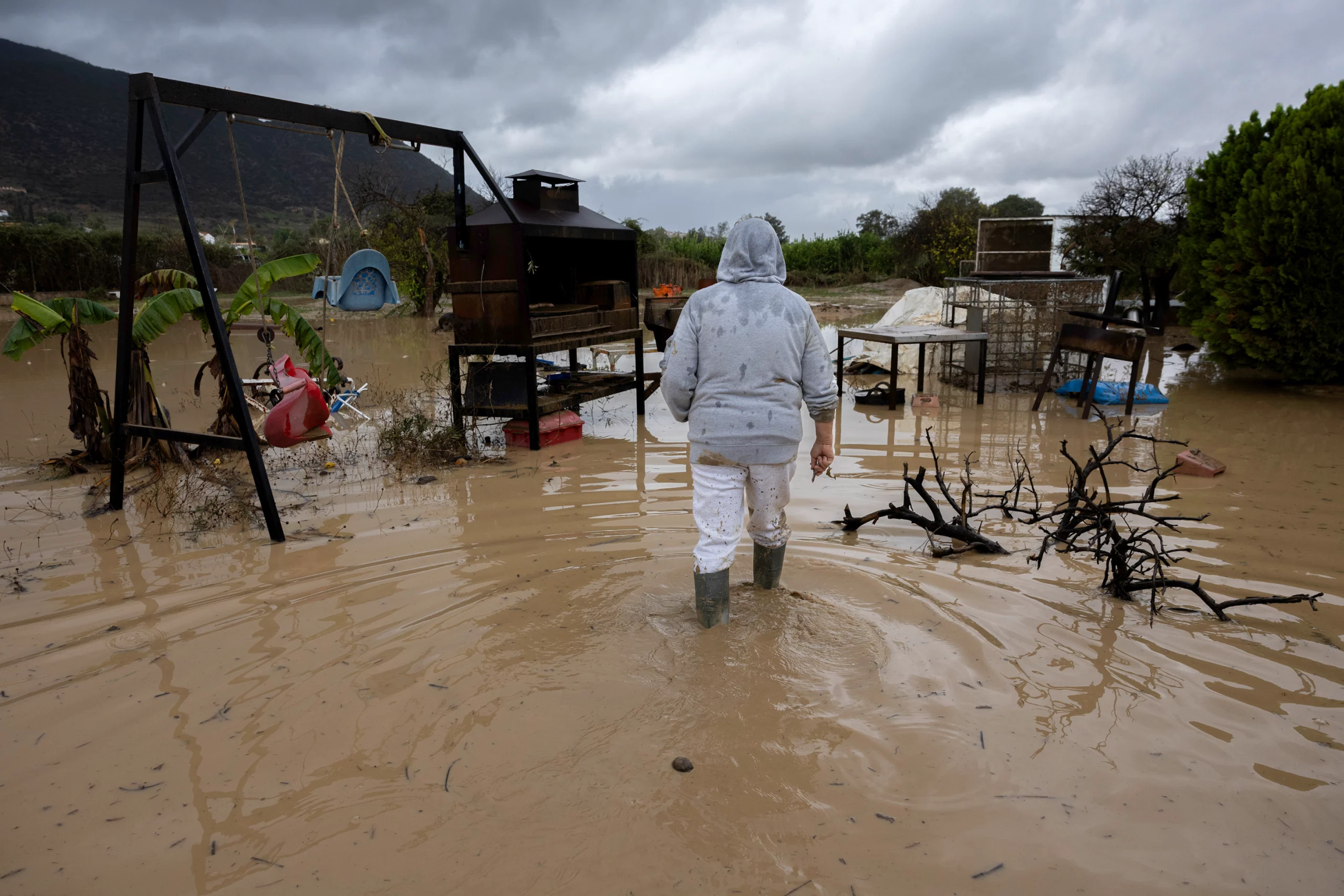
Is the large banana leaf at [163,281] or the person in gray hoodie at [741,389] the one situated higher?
the large banana leaf at [163,281]

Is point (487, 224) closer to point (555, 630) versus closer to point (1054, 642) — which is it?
point (555, 630)

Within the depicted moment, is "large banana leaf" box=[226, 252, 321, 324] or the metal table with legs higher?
"large banana leaf" box=[226, 252, 321, 324]

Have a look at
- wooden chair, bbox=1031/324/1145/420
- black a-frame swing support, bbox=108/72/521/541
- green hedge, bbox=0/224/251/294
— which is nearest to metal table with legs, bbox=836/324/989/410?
wooden chair, bbox=1031/324/1145/420

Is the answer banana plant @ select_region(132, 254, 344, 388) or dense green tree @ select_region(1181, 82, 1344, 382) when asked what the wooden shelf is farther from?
dense green tree @ select_region(1181, 82, 1344, 382)

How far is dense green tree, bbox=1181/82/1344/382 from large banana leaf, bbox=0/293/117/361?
1265 cm

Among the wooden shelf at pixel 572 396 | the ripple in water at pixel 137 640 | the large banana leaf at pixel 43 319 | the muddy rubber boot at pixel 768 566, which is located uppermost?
the large banana leaf at pixel 43 319

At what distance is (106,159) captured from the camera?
5519 cm

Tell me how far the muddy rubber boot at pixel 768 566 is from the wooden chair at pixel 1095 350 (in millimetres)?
5923

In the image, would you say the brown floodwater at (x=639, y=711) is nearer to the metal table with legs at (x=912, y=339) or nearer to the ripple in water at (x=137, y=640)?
the ripple in water at (x=137, y=640)

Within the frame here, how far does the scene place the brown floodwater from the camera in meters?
2.68

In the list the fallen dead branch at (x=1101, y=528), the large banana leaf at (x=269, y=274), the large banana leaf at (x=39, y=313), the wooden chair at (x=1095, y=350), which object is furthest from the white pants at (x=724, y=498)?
the large banana leaf at (x=39, y=313)

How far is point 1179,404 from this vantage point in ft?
33.7

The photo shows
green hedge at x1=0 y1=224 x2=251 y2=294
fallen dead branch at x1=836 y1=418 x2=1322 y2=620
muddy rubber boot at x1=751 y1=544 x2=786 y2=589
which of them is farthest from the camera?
green hedge at x1=0 y1=224 x2=251 y2=294

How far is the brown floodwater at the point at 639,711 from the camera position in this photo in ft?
8.80
